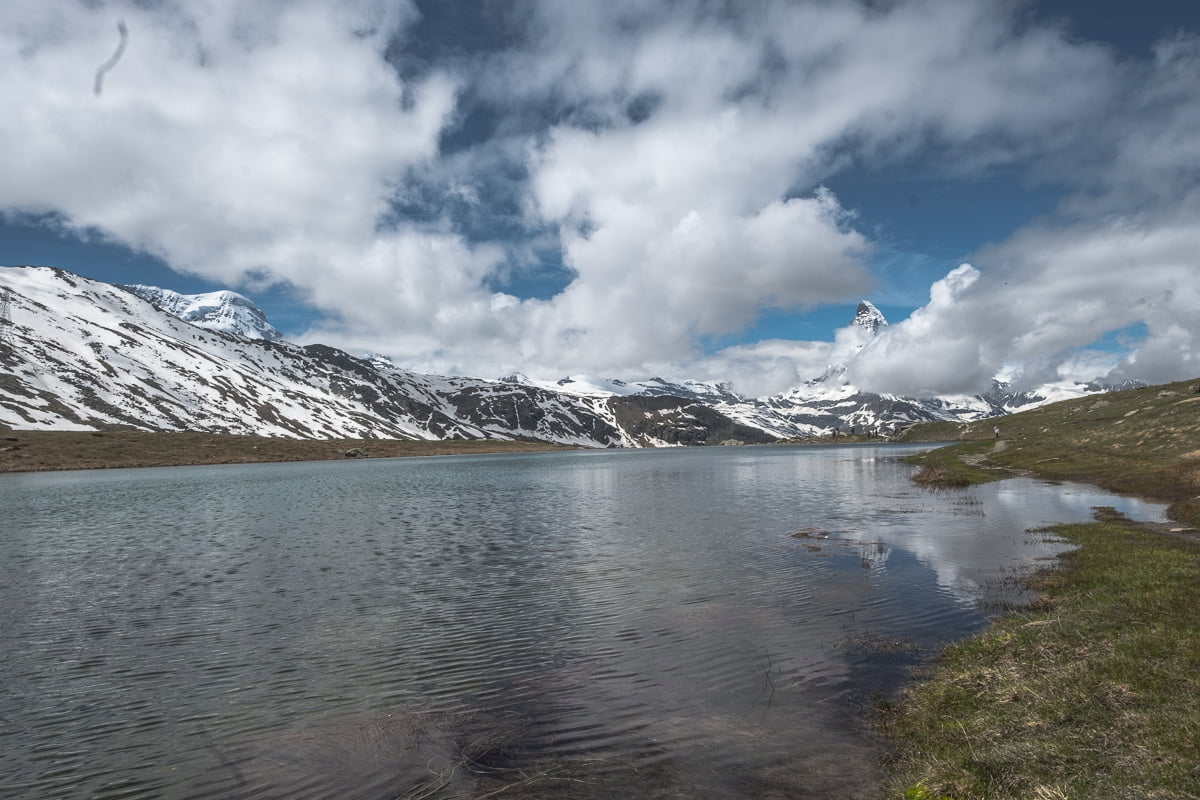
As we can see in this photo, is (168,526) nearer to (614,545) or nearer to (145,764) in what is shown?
(614,545)

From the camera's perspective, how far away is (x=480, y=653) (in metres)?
21.9

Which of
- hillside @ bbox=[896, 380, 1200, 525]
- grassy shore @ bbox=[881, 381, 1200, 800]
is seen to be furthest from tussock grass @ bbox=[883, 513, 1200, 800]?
hillside @ bbox=[896, 380, 1200, 525]

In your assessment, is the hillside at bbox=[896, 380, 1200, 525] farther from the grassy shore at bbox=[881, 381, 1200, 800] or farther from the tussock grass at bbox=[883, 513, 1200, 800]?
the tussock grass at bbox=[883, 513, 1200, 800]

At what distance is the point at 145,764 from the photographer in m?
14.8

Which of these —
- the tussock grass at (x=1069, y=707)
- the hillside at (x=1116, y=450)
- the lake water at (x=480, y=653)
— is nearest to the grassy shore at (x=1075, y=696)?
the tussock grass at (x=1069, y=707)

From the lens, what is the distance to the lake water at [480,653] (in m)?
14.1

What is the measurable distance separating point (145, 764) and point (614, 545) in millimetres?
30452

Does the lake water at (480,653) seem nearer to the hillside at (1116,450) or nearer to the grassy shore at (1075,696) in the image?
the grassy shore at (1075,696)

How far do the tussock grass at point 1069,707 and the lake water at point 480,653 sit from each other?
1.38 metres

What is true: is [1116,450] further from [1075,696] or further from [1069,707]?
[1069,707]

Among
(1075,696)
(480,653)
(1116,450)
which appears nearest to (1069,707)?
(1075,696)

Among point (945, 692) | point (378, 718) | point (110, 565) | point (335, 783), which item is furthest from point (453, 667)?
point (110, 565)

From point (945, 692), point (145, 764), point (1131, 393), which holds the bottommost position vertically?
point (145, 764)

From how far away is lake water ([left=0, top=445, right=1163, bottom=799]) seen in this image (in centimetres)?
1408
